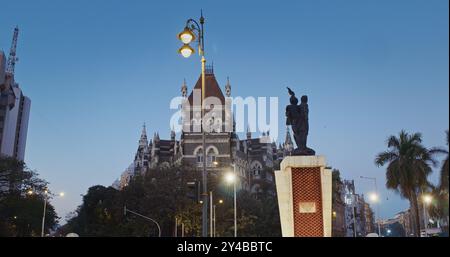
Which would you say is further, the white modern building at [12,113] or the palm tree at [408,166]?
the white modern building at [12,113]

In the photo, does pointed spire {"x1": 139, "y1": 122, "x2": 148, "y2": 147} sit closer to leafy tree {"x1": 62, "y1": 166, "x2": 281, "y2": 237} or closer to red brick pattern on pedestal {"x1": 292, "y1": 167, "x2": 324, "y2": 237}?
leafy tree {"x1": 62, "y1": 166, "x2": 281, "y2": 237}

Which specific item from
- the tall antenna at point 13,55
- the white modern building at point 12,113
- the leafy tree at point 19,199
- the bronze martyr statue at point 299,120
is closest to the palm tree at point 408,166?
the bronze martyr statue at point 299,120

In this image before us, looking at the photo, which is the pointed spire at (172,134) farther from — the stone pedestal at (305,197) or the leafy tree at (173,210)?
the stone pedestal at (305,197)

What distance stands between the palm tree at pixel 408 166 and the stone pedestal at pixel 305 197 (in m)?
18.9

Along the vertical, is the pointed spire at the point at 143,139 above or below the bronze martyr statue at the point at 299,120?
above

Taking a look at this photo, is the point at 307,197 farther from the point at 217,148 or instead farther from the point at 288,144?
the point at 288,144

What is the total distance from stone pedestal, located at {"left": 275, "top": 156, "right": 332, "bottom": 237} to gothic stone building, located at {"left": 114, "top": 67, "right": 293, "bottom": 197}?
5792 cm

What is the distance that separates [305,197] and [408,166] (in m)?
19.9

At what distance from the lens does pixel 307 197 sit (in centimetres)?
1656

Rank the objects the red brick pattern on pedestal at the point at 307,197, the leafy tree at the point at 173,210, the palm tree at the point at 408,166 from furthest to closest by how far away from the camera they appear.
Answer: the leafy tree at the point at 173,210 → the palm tree at the point at 408,166 → the red brick pattern on pedestal at the point at 307,197

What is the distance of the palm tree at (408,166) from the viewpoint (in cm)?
3275

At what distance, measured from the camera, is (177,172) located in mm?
57219

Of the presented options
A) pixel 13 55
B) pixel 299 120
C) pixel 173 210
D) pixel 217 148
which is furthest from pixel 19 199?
pixel 13 55
